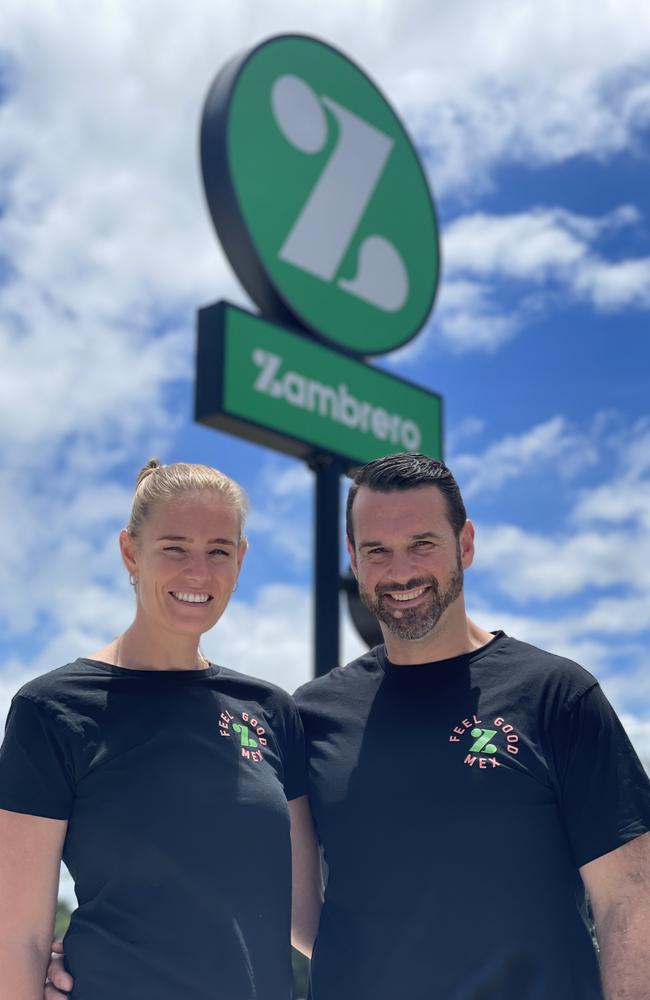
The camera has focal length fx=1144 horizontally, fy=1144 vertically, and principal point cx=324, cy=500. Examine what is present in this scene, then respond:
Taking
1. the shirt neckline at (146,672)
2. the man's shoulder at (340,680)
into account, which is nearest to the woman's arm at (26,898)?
the shirt neckline at (146,672)

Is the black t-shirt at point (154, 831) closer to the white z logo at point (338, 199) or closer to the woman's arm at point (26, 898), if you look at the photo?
the woman's arm at point (26, 898)

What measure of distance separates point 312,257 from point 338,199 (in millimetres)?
666

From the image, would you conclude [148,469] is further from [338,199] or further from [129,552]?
[338,199]

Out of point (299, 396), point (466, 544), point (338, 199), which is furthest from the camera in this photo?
point (338, 199)

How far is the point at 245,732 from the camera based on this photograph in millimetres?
2691

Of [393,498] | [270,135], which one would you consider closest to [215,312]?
[270,135]

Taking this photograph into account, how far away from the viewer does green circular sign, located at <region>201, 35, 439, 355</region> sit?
746cm

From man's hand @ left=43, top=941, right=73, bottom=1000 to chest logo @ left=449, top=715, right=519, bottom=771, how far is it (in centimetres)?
99

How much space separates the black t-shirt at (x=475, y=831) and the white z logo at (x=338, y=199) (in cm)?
532

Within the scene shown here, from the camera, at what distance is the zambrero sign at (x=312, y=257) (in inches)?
273

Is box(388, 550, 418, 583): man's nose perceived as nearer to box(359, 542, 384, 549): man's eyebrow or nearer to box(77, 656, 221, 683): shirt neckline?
box(359, 542, 384, 549): man's eyebrow

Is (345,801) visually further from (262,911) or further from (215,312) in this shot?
(215,312)

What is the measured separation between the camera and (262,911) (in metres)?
2.46

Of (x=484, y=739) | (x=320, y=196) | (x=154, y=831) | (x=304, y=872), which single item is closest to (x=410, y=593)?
(x=484, y=739)
